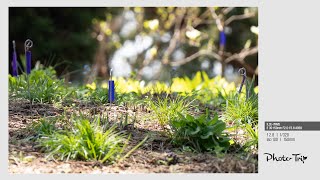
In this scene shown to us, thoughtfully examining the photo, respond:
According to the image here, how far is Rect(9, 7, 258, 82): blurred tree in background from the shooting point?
24.0 feet

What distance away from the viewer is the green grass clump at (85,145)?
129 inches

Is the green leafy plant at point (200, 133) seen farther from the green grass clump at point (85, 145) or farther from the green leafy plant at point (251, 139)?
the green grass clump at point (85, 145)

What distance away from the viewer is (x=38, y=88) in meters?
4.43

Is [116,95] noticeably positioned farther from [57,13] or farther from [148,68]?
[148,68]

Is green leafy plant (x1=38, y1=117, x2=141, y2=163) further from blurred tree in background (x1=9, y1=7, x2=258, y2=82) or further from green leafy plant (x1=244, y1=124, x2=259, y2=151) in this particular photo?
blurred tree in background (x1=9, y1=7, x2=258, y2=82)

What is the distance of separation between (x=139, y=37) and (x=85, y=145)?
5900mm

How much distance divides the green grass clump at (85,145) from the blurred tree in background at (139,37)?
6.31ft

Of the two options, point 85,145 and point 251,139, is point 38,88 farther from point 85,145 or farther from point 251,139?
point 251,139

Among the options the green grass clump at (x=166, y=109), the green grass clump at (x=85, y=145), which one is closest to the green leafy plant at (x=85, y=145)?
the green grass clump at (x=85, y=145)

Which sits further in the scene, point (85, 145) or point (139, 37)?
point (139, 37)

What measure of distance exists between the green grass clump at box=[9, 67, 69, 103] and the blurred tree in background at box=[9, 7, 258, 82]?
628 millimetres
